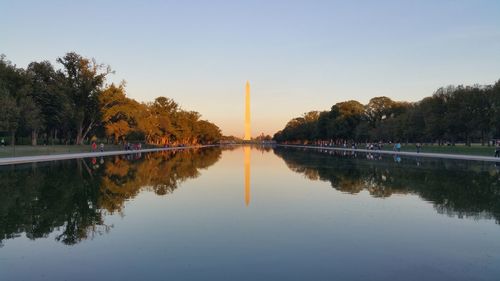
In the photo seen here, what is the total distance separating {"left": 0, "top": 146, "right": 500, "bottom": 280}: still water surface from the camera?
6.89 m

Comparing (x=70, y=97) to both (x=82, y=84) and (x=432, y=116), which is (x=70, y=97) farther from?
(x=432, y=116)

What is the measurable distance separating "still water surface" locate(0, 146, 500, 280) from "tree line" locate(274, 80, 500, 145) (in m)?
46.5

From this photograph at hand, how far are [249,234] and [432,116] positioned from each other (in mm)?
64019

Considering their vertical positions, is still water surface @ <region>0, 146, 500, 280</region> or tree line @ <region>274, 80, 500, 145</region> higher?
tree line @ <region>274, 80, 500, 145</region>

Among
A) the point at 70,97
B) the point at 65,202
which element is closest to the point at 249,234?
the point at 65,202

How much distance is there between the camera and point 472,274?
6684mm

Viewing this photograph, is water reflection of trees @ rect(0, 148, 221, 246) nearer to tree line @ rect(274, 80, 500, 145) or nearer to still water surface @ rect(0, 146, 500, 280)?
still water surface @ rect(0, 146, 500, 280)

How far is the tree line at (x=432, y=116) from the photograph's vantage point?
59.7 meters

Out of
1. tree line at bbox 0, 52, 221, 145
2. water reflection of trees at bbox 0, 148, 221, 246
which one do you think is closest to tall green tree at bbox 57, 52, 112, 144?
tree line at bbox 0, 52, 221, 145

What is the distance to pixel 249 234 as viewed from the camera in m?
9.41

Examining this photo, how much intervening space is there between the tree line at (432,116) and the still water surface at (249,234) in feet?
152

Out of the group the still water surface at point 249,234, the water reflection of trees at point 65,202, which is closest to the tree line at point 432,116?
the still water surface at point 249,234

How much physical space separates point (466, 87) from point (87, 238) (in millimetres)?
68623

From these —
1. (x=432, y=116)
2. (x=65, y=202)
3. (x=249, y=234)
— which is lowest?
(x=249, y=234)
